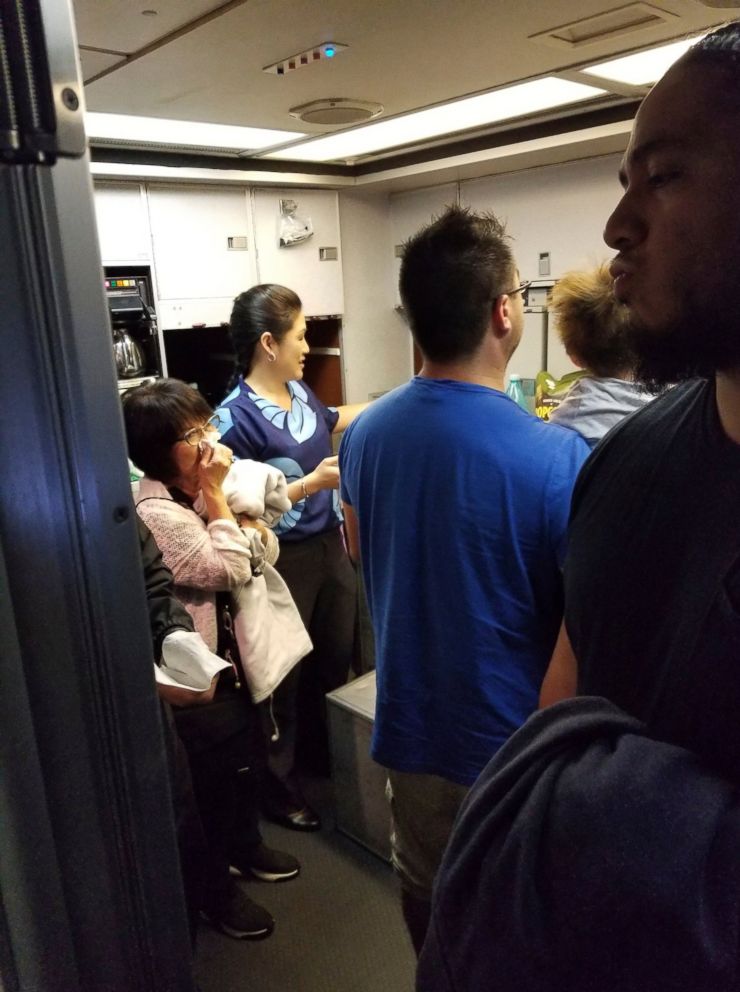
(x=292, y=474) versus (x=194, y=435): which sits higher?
(x=194, y=435)

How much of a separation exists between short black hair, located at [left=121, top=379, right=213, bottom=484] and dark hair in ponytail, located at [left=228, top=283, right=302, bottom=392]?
2.20ft

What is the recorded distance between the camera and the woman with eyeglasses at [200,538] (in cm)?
172

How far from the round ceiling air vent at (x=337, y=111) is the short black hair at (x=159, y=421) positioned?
140cm

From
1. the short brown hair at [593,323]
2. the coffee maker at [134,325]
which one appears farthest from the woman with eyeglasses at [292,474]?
the coffee maker at [134,325]

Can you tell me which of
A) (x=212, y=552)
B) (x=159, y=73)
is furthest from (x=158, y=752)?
(x=159, y=73)

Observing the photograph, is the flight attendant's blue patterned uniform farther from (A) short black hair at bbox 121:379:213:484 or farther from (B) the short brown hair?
(B) the short brown hair

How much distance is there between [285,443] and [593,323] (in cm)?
107

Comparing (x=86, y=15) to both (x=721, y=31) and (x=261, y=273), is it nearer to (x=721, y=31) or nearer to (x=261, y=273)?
(x=721, y=31)

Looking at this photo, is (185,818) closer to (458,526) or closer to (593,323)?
(458,526)

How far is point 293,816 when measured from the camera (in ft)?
8.21

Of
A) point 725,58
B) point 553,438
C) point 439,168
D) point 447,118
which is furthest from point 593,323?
point 439,168

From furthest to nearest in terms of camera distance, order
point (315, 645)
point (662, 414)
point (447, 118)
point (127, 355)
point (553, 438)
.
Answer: point (127, 355)
point (447, 118)
point (315, 645)
point (553, 438)
point (662, 414)

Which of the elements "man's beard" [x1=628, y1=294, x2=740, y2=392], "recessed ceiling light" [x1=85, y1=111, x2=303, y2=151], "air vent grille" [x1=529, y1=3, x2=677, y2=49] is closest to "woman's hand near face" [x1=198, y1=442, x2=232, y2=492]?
"man's beard" [x1=628, y1=294, x2=740, y2=392]

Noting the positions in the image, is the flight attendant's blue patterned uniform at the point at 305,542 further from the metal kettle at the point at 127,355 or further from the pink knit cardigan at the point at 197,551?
the metal kettle at the point at 127,355
